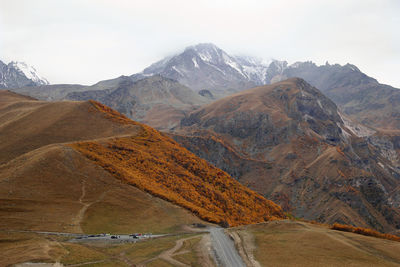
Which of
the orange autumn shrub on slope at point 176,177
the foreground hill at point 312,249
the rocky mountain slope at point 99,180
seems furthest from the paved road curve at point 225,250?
the orange autumn shrub on slope at point 176,177

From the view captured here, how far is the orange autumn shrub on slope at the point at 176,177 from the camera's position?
89938 mm

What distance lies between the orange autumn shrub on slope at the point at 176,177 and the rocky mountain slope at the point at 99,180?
0.37 meters

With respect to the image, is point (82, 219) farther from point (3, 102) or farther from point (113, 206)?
point (3, 102)

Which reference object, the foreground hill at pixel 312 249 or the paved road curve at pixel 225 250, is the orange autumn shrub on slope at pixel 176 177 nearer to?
the paved road curve at pixel 225 250

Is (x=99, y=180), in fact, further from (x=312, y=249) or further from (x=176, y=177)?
(x=312, y=249)

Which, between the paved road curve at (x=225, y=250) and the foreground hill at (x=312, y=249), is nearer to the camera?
the foreground hill at (x=312, y=249)

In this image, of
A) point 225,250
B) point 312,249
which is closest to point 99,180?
point 225,250

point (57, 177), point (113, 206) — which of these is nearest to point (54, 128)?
point (57, 177)

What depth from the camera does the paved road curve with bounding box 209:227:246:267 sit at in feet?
165

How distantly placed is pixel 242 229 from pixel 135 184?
30884 mm

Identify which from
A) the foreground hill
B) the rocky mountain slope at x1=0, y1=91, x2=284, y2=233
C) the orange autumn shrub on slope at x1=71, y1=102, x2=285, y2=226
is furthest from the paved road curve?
the orange autumn shrub on slope at x1=71, y1=102, x2=285, y2=226

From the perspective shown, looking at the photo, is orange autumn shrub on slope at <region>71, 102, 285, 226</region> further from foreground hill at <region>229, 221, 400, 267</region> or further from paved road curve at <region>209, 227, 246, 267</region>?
foreground hill at <region>229, 221, 400, 267</region>

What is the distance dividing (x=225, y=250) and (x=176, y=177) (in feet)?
185

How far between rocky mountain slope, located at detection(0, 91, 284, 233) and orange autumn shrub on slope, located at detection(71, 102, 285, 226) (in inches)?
14.6
